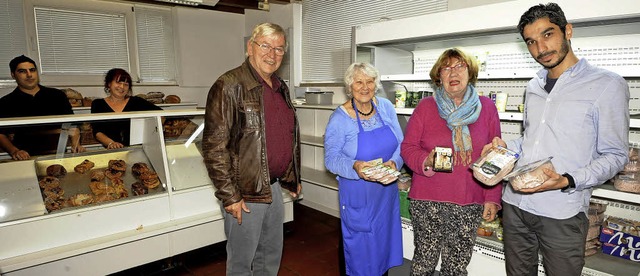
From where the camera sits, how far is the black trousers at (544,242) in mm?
1730

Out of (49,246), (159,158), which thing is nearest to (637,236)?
(159,158)

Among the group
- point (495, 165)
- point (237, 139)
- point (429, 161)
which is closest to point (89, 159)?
point (237, 139)

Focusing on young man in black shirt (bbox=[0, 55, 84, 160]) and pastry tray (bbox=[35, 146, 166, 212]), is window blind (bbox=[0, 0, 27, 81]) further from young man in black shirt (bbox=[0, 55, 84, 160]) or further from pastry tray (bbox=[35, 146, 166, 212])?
pastry tray (bbox=[35, 146, 166, 212])

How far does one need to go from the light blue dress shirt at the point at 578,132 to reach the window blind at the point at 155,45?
19.3ft

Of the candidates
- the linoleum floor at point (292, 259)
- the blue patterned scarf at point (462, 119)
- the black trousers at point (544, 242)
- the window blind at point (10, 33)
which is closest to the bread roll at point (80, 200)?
the linoleum floor at point (292, 259)

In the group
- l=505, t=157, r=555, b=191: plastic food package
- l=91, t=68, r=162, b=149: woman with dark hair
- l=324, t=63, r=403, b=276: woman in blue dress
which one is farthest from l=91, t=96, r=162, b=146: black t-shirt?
l=505, t=157, r=555, b=191: plastic food package

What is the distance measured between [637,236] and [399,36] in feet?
6.78

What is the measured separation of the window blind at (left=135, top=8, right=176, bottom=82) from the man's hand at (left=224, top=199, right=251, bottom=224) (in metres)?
4.91

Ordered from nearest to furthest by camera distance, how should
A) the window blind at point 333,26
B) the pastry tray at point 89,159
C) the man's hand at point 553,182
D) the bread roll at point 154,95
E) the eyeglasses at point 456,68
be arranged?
the man's hand at point 553,182
the eyeglasses at point 456,68
the pastry tray at point 89,159
the window blind at point 333,26
the bread roll at point 154,95

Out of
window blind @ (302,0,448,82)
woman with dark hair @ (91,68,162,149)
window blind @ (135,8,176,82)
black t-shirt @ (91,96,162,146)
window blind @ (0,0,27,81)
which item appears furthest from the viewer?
window blind @ (135,8,176,82)

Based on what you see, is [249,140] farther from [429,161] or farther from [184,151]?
[184,151]

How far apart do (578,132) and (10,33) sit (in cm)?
664

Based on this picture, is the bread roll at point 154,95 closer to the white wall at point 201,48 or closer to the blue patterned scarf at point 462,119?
the white wall at point 201,48

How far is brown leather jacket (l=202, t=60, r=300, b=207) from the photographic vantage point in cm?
191
